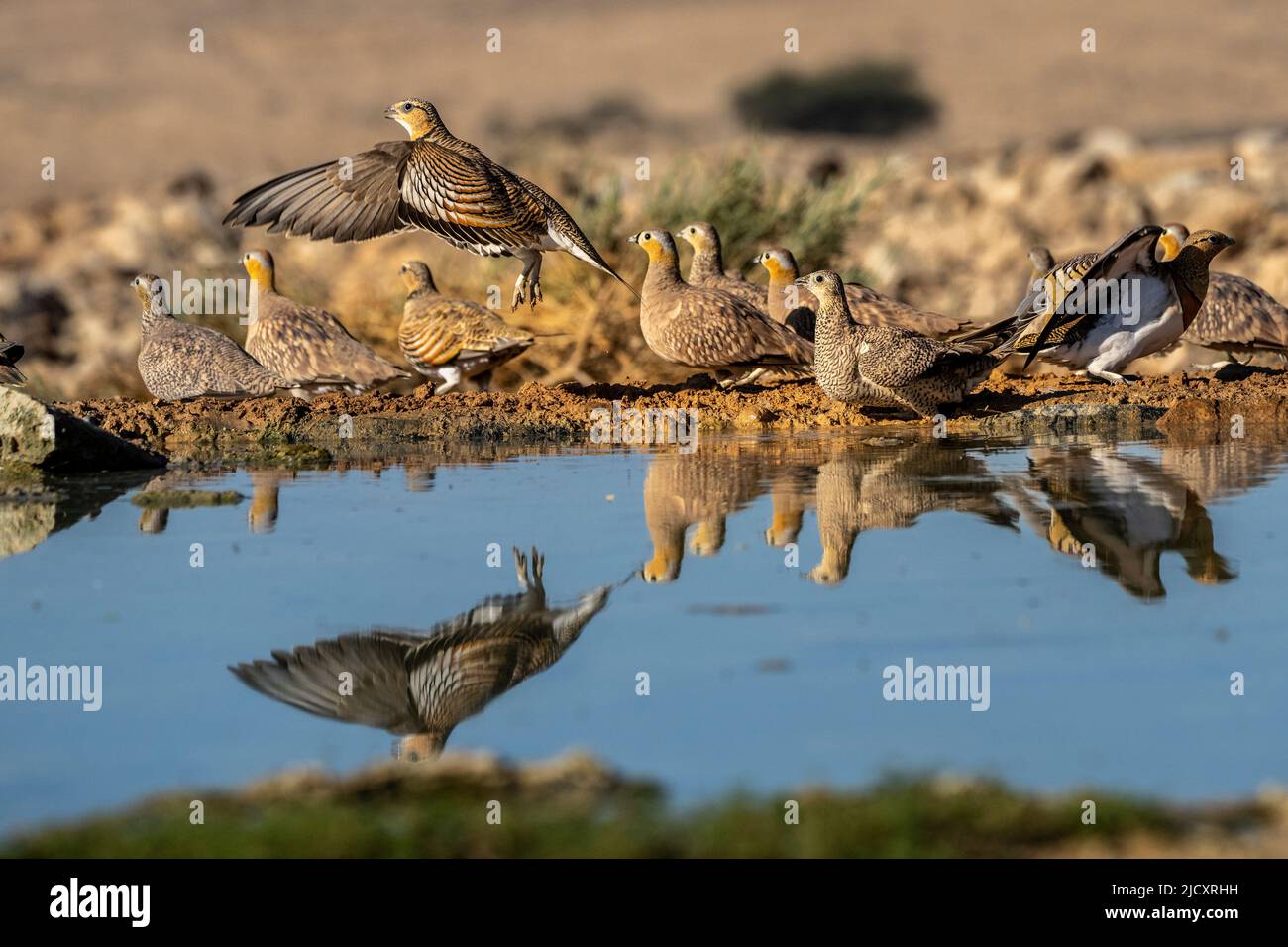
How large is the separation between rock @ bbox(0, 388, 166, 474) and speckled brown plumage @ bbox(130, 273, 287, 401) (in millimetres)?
2754

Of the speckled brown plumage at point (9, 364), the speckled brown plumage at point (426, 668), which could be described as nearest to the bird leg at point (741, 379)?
the speckled brown plumage at point (9, 364)

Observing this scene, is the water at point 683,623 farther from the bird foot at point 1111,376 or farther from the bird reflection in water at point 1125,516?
the bird foot at point 1111,376

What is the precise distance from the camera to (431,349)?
14.5 meters

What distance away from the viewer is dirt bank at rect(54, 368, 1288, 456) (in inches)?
512

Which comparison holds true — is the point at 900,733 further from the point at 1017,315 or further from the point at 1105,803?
the point at 1017,315

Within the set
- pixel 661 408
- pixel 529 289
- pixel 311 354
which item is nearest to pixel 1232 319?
pixel 661 408

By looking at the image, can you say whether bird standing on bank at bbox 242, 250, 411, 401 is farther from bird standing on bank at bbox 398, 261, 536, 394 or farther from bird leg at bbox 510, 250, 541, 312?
bird leg at bbox 510, 250, 541, 312

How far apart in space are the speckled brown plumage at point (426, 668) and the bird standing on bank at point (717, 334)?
7.48m

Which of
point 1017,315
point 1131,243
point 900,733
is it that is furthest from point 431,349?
point 900,733

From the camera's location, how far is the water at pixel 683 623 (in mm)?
4969

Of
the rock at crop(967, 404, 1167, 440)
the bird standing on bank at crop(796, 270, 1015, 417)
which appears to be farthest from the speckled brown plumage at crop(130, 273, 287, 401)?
the rock at crop(967, 404, 1167, 440)

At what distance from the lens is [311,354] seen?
14266mm

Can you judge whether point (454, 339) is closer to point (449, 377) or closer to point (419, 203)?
point (449, 377)

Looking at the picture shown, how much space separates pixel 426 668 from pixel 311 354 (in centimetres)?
867
